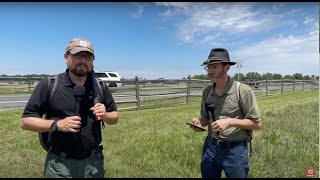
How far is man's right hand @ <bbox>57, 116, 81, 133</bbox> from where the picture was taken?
302 centimetres

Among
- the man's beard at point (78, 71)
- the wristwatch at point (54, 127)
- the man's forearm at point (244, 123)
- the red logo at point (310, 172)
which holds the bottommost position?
the red logo at point (310, 172)

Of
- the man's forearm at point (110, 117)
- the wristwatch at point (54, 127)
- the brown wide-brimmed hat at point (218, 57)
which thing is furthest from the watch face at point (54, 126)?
the brown wide-brimmed hat at point (218, 57)

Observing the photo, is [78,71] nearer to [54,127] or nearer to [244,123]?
[54,127]

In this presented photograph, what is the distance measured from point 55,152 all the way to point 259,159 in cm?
373

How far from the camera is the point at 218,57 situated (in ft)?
11.9

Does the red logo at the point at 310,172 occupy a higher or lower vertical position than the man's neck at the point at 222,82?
lower

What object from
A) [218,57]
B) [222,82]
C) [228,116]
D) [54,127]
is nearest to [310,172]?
[228,116]

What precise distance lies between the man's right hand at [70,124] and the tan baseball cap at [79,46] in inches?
22.8

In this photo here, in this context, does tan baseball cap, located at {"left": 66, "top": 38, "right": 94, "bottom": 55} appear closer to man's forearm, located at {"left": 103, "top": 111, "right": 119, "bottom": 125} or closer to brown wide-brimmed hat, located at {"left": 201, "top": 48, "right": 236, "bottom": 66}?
man's forearm, located at {"left": 103, "top": 111, "right": 119, "bottom": 125}

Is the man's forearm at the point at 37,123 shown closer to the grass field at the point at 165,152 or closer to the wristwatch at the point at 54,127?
the wristwatch at the point at 54,127

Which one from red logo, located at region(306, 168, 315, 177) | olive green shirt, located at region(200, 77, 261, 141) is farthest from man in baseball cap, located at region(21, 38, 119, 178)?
red logo, located at region(306, 168, 315, 177)

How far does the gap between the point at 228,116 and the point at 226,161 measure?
0.43m

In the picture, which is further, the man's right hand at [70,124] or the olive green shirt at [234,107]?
the olive green shirt at [234,107]

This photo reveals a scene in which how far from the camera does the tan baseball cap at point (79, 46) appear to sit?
321 cm
